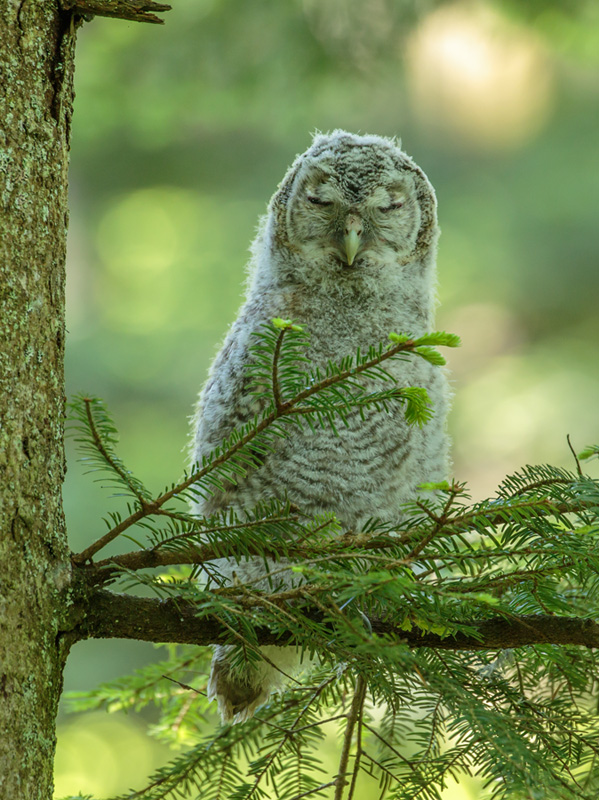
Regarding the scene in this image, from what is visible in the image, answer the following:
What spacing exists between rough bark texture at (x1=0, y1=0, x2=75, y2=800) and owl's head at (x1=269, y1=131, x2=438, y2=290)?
0.79 meters

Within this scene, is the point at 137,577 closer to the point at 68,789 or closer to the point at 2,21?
the point at 2,21

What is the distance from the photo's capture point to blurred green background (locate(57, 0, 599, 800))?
12.1 feet

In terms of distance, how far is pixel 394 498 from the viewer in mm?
1796

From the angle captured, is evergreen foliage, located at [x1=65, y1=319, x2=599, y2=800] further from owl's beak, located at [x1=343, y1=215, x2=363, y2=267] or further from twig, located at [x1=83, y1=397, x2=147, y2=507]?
owl's beak, located at [x1=343, y1=215, x2=363, y2=267]

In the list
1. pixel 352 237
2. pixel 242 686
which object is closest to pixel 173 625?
pixel 242 686

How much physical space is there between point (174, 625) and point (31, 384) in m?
0.37

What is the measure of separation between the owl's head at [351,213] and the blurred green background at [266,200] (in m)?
1.62

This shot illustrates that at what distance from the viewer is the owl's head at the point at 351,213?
6.24 feet

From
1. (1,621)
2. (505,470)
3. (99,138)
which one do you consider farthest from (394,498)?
(99,138)

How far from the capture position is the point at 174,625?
117cm

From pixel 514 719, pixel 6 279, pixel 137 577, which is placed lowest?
pixel 514 719

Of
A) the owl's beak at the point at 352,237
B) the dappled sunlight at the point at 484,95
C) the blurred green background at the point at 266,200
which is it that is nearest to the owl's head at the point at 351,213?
the owl's beak at the point at 352,237

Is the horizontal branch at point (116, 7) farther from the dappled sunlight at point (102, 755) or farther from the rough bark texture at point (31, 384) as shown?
the dappled sunlight at point (102, 755)

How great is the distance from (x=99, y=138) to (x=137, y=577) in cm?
565
